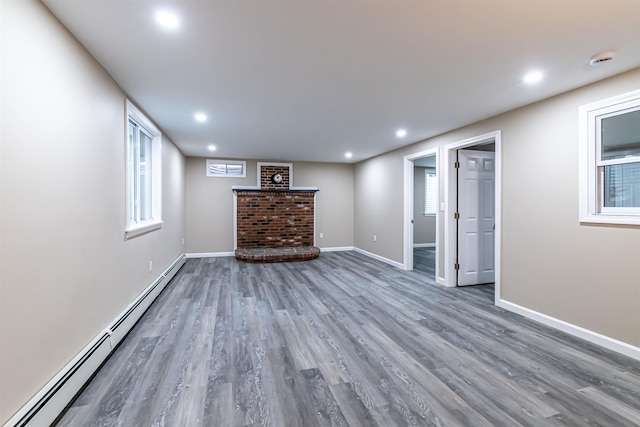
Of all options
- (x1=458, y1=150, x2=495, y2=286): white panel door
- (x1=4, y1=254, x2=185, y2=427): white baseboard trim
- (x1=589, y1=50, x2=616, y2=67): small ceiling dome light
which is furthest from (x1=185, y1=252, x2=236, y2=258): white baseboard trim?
(x1=589, y1=50, x2=616, y2=67): small ceiling dome light

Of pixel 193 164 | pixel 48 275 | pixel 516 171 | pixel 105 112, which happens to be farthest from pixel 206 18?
pixel 193 164

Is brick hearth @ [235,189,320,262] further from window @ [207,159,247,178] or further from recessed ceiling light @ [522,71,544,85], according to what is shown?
recessed ceiling light @ [522,71,544,85]

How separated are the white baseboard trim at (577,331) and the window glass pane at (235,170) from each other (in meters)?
5.60

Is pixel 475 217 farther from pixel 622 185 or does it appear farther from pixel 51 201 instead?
pixel 51 201

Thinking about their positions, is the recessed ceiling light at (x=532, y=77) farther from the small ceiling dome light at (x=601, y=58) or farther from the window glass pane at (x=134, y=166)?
the window glass pane at (x=134, y=166)

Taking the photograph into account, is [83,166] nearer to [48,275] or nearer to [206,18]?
[48,275]

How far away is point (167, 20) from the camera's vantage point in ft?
5.57

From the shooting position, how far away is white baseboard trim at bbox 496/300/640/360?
90.1 inches

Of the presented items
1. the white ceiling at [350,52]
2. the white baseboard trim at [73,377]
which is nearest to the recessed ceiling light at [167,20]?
the white ceiling at [350,52]

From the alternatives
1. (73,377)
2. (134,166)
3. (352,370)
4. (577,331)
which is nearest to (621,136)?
(577,331)

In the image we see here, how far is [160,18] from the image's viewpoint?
1680 mm

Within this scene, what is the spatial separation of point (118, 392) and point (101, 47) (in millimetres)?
2299

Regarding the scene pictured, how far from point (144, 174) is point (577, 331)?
5106 mm

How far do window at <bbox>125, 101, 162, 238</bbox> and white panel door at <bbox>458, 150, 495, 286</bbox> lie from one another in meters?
4.22
